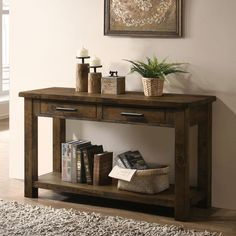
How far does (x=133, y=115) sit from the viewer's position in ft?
12.7

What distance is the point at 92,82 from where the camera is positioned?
417 cm

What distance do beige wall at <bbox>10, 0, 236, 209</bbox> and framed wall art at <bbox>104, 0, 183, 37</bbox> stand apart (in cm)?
6

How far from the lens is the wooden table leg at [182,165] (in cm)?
375

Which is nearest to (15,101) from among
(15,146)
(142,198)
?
(15,146)

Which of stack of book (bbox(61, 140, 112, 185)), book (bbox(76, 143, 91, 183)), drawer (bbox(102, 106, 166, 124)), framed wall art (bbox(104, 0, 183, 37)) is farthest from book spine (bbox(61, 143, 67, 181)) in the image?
framed wall art (bbox(104, 0, 183, 37))

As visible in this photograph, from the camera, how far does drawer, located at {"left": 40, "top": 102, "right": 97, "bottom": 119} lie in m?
4.03

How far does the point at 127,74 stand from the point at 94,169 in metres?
0.67

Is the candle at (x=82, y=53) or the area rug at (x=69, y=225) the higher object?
the candle at (x=82, y=53)

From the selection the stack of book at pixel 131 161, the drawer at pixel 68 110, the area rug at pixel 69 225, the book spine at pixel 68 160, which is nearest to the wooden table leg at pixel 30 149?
the drawer at pixel 68 110

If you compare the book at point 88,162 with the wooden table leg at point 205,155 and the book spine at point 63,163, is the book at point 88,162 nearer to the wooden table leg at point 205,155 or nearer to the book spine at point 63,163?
the book spine at point 63,163

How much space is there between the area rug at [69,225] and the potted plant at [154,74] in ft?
2.61

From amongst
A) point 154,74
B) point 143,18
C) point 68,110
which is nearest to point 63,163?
point 68,110

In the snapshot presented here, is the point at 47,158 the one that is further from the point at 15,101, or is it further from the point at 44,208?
the point at 44,208

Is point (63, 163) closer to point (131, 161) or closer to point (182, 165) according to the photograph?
point (131, 161)
